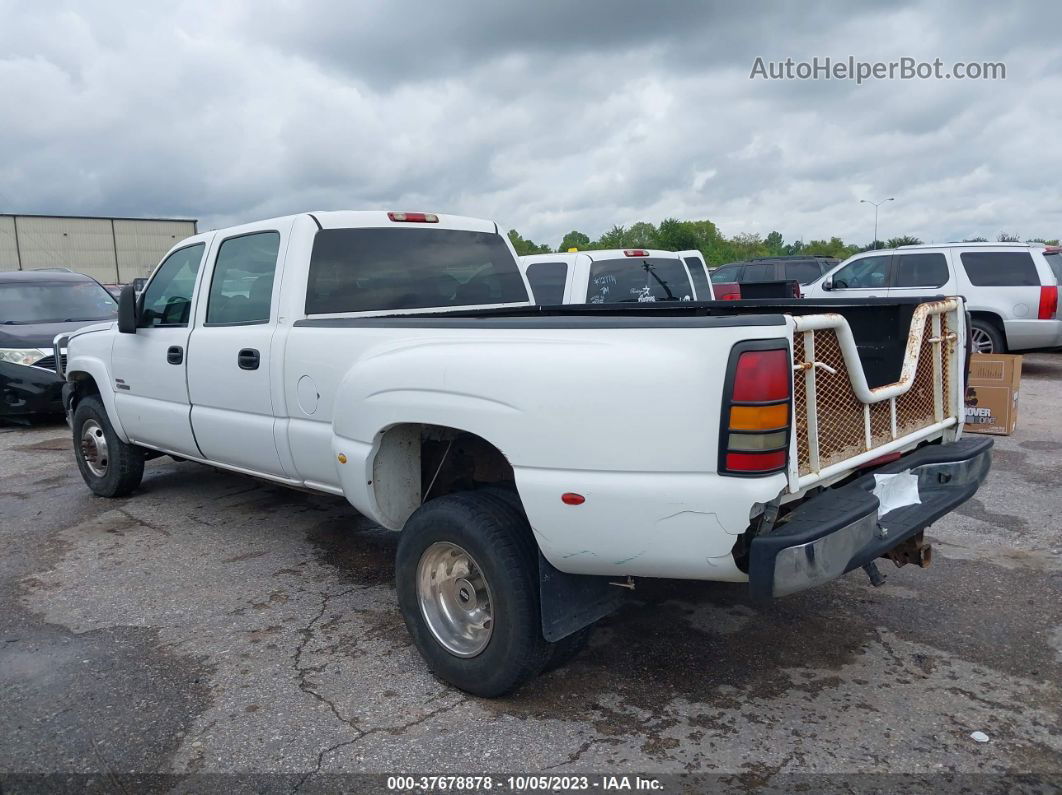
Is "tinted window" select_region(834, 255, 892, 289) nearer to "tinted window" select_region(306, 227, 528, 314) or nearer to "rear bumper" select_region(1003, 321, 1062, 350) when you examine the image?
"rear bumper" select_region(1003, 321, 1062, 350)

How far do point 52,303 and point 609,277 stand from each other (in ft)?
23.6

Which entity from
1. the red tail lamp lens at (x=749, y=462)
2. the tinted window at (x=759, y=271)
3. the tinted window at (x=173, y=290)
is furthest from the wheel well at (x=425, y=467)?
the tinted window at (x=759, y=271)

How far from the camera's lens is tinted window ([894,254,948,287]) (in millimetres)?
11672

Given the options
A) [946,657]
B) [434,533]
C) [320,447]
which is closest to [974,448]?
[946,657]

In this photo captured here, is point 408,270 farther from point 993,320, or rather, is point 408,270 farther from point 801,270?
point 801,270

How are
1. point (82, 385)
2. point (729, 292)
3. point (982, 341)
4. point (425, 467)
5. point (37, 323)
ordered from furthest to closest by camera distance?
point (729, 292) < point (982, 341) < point (37, 323) < point (82, 385) < point (425, 467)

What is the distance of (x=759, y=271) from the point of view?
17.4 m

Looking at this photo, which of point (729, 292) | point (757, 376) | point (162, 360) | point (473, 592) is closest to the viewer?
point (757, 376)

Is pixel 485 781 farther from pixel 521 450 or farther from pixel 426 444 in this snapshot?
pixel 426 444

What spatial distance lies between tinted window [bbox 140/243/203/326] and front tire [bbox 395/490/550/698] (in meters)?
2.67

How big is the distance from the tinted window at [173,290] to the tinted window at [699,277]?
19.4 ft

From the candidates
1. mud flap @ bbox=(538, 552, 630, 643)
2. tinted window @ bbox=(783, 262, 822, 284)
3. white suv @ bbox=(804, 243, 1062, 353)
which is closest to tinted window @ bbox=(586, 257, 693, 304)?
white suv @ bbox=(804, 243, 1062, 353)

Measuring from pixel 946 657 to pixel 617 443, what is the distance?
1976 mm

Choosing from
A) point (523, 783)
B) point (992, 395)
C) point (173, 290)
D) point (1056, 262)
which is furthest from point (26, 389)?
point (1056, 262)
